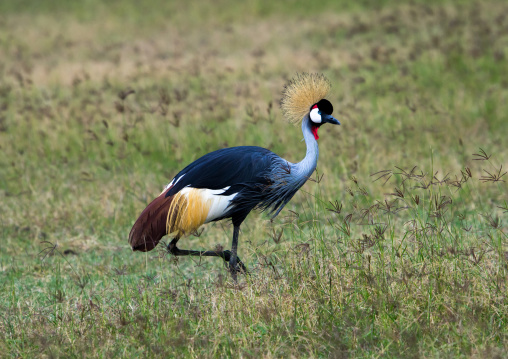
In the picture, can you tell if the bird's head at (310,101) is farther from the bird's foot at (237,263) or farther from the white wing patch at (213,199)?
the bird's foot at (237,263)

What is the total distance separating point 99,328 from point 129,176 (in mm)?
4096

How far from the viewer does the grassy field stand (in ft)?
11.9

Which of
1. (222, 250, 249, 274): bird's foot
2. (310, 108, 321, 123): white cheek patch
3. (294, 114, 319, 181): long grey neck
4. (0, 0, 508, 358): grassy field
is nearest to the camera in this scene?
(0, 0, 508, 358): grassy field

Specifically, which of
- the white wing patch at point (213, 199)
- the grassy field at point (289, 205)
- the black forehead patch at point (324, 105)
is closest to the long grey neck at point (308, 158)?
the black forehead patch at point (324, 105)

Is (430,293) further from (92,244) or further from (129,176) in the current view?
(129,176)

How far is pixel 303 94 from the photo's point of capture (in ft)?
15.8

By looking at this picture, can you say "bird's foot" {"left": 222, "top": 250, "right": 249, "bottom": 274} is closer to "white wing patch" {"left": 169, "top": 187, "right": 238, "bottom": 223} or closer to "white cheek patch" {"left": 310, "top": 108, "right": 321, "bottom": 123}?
"white wing patch" {"left": 169, "top": 187, "right": 238, "bottom": 223}

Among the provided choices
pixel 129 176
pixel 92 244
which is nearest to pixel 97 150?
pixel 129 176

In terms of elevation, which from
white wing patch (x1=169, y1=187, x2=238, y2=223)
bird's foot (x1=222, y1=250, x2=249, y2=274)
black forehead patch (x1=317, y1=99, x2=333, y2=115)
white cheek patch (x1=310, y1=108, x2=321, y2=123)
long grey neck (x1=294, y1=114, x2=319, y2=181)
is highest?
black forehead patch (x1=317, y1=99, x2=333, y2=115)

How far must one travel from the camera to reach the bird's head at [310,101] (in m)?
4.80

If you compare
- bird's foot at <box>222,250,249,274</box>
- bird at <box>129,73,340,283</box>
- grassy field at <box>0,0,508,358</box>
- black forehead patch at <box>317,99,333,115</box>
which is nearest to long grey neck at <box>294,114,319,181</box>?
bird at <box>129,73,340,283</box>

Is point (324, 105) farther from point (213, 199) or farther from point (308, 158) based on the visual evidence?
point (213, 199)

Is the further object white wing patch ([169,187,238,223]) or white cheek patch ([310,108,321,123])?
white cheek patch ([310,108,321,123])

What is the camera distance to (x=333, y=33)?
626 inches
